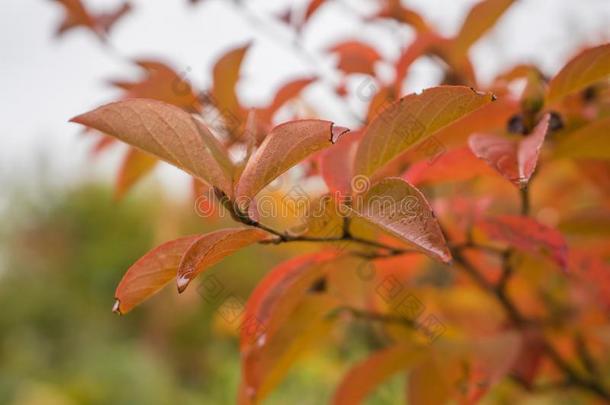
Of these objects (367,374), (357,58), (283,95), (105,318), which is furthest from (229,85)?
(105,318)

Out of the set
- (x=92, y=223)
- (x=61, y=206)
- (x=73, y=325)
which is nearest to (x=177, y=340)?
(x=73, y=325)

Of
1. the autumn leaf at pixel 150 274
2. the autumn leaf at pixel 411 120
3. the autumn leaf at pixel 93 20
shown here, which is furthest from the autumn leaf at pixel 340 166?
the autumn leaf at pixel 93 20

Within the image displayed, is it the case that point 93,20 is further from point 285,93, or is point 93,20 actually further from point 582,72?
point 582,72

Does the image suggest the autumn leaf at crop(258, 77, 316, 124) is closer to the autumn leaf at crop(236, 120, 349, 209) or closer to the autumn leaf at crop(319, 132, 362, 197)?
the autumn leaf at crop(319, 132, 362, 197)

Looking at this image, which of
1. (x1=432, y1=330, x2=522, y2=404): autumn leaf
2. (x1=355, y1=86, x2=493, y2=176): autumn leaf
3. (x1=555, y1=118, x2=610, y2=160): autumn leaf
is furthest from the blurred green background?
(x1=355, y1=86, x2=493, y2=176): autumn leaf

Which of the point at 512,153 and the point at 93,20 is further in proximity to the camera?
the point at 93,20

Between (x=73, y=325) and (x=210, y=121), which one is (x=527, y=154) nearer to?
(x=210, y=121)
